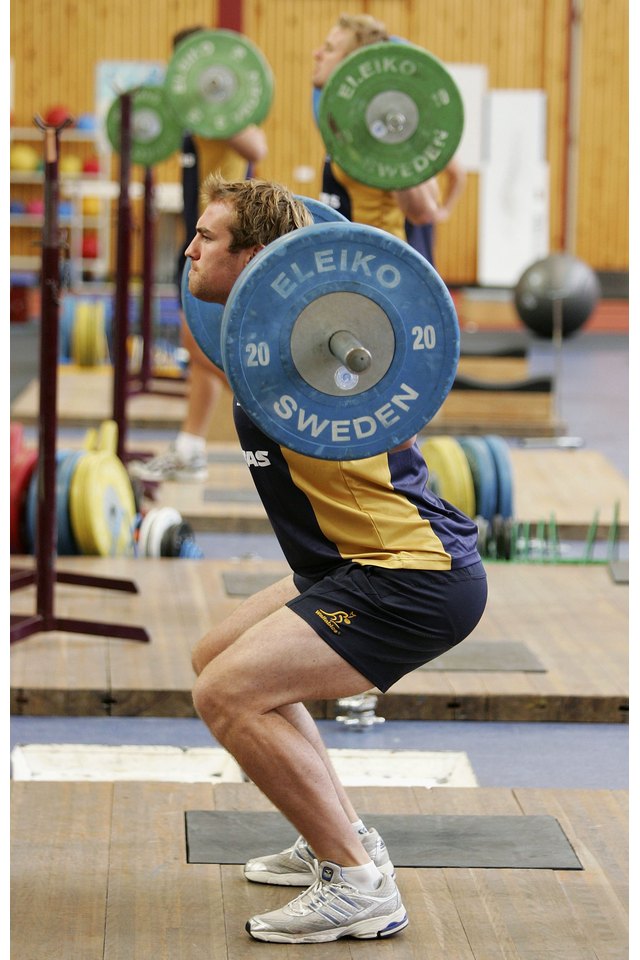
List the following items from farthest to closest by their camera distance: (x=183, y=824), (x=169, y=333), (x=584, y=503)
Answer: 1. (x=169, y=333)
2. (x=584, y=503)
3. (x=183, y=824)

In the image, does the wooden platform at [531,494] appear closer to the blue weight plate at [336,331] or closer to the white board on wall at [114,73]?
the blue weight plate at [336,331]

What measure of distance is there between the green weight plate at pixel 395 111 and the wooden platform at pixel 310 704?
123cm

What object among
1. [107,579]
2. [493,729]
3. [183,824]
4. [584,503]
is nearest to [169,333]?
[584,503]

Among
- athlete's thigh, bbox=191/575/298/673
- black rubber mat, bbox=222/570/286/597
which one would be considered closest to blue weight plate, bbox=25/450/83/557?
black rubber mat, bbox=222/570/286/597

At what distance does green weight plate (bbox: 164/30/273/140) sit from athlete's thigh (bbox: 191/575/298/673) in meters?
3.58

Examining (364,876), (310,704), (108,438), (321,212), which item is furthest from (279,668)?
(108,438)

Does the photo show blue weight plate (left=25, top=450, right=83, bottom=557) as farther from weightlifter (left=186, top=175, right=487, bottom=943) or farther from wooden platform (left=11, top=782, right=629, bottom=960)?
weightlifter (left=186, top=175, right=487, bottom=943)

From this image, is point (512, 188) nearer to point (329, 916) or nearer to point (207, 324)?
point (207, 324)

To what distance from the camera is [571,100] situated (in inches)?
530

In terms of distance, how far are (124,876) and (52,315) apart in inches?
59.1

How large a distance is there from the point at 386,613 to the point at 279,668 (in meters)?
0.17

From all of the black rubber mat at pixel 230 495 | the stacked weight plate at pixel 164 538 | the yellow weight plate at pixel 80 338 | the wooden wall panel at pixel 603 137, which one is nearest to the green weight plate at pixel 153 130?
the yellow weight plate at pixel 80 338
